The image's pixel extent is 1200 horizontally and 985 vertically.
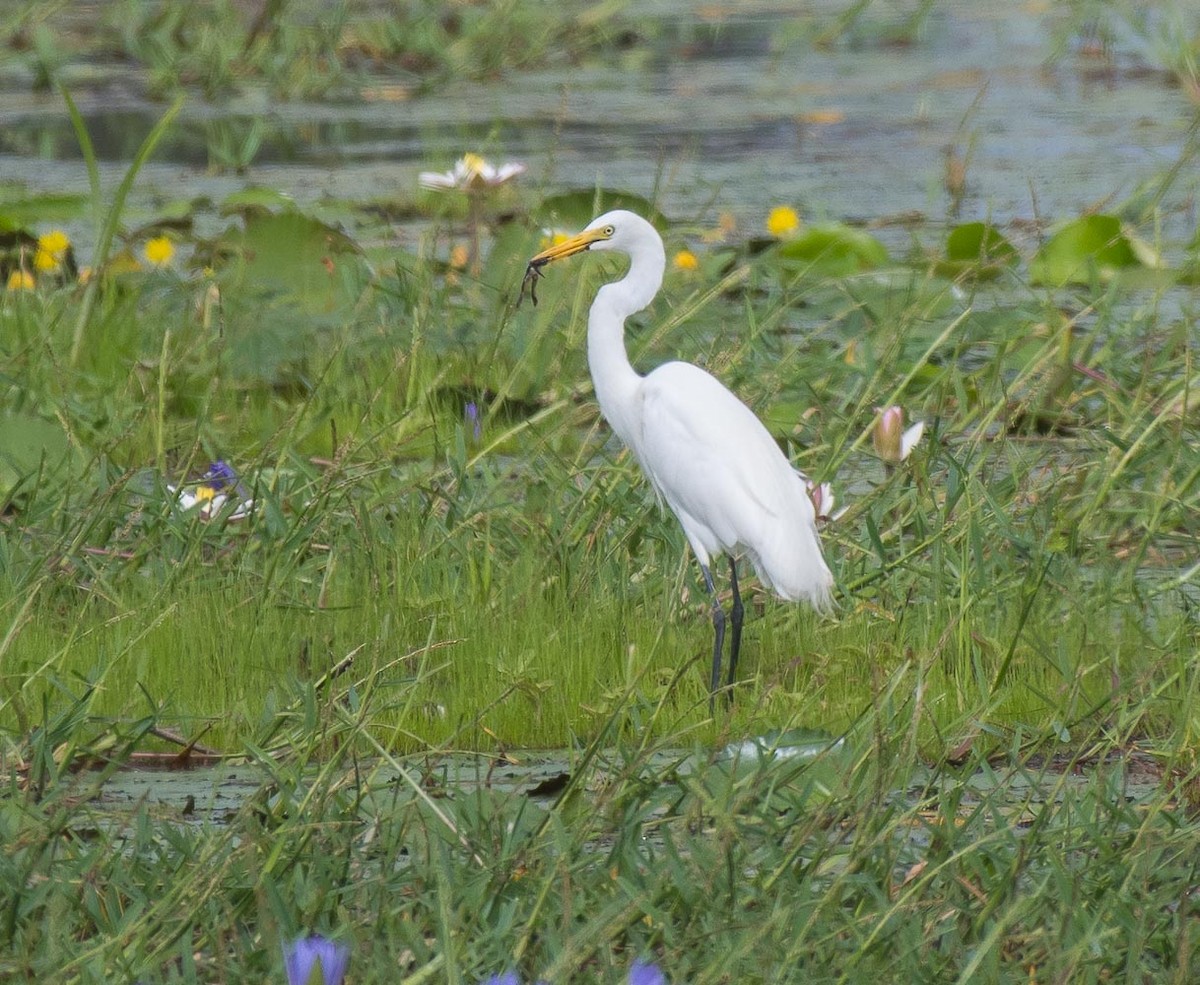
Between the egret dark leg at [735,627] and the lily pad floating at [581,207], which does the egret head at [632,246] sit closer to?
the egret dark leg at [735,627]

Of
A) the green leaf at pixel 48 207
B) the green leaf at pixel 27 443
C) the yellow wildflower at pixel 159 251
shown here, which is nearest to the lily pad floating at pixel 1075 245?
the yellow wildflower at pixel 159 251

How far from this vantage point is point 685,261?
4.36 meters

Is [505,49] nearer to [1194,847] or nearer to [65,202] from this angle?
[65,202]

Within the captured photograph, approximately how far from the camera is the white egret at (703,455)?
2633mm

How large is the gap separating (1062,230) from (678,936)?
2913 millimetres

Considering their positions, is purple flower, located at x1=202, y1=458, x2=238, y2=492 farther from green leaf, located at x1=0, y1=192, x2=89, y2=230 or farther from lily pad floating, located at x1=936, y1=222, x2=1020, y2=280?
green leaf, located at x1=0, y1=192, x2=89, y2=230

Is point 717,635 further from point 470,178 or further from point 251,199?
point 251,199

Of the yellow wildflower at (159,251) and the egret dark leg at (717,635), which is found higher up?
the egret dark leg at (717,635)

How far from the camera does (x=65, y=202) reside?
16.6 ft

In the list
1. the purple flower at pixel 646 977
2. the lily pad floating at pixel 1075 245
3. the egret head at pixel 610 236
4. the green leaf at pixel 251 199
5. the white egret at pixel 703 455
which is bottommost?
the green leaf at pixel 251 199

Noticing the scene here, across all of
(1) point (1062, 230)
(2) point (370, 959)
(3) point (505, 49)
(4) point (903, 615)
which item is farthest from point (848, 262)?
(3) point (505, 49)

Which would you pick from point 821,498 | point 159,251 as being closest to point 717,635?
point 821,498

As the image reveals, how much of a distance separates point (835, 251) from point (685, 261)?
360 mm

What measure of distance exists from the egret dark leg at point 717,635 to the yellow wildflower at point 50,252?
7.27ft
